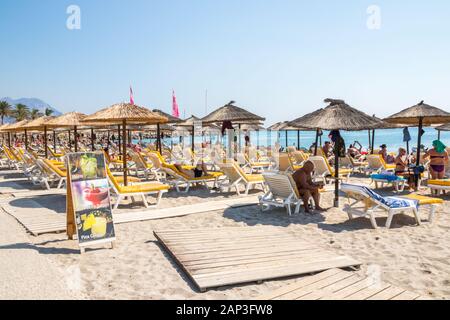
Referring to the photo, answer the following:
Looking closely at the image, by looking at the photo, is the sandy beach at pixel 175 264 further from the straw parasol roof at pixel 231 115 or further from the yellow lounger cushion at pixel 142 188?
the straw parasol roof at pixel 231 115

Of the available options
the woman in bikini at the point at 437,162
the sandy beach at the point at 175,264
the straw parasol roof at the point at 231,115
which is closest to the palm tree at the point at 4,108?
the straw parasol roof at the point at 231,115

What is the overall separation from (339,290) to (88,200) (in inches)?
124

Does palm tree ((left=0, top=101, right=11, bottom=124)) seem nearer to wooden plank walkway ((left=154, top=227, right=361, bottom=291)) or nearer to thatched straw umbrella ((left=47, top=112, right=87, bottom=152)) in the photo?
thatched straw umbrella ((left=47, top=112, right=87, bottom=152))

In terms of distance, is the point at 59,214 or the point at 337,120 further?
the point at 337,120

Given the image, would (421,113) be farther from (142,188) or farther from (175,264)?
(175,264)

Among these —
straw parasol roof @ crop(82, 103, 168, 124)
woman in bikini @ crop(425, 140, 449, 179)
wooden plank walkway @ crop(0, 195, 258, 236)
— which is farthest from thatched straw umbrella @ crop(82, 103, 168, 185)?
woman in bikini @ crop(425, 140, 449, 179)

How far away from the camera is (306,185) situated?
7199mm

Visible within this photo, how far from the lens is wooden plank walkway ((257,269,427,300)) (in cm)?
334

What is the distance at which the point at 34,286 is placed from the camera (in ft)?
11.5

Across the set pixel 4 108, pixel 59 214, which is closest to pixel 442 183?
pixel 59 214
